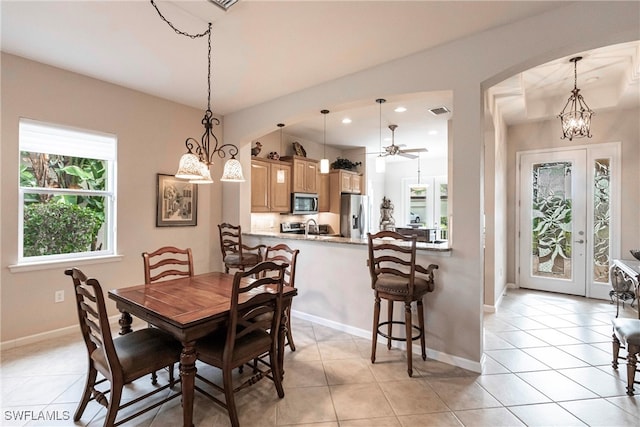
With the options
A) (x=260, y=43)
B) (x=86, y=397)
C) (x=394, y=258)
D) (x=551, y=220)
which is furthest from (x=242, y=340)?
(x=551, y=220)

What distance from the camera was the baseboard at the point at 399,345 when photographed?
103 inches

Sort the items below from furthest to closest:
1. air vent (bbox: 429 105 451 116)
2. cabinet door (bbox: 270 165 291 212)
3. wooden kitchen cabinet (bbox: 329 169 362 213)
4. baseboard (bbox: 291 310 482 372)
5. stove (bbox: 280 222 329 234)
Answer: wooden kitchen cabinet (bbox: 329 169 362 213) → stove (bbox: 280 222 329 234) → cabinet door (bbox: 270 165 291 212) → air vent (bbox: 429 105 451 116) → baseboard (bbox: 291 310 482 372)

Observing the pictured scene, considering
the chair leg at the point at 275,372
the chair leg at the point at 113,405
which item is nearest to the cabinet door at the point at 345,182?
the chair leg at the point at 275,372

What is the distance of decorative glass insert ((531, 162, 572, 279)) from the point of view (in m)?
4.96

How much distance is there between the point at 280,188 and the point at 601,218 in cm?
516

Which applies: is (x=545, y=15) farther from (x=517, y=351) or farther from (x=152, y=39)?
(x=152, y=39)

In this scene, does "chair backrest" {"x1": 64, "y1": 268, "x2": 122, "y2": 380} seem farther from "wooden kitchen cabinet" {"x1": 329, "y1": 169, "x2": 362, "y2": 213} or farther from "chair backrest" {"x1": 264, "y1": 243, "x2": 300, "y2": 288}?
"wooden kitchen cabinet" {"x1": 329, "y1": 169, "x2": 362, "y2": 213}

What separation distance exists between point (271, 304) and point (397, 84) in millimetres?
2372

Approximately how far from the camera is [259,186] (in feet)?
16.7

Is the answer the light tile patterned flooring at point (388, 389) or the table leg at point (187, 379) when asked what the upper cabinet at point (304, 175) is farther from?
the table leg at point (187, 379)

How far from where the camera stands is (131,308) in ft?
6.94

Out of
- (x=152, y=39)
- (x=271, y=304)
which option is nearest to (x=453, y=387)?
(x=271, y=304)

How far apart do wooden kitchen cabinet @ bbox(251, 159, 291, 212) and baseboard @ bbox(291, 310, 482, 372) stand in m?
2.04

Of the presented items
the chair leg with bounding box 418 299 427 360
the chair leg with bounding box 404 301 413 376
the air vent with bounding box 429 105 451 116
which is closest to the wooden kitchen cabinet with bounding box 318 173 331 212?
the air vent with bounding box 429 105 451 116
